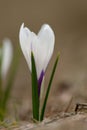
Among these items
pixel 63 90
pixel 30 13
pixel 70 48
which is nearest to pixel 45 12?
pixel 30 13

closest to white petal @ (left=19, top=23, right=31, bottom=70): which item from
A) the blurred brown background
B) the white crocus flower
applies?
the white crocus flower

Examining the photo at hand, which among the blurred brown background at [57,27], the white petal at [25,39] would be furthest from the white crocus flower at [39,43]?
the blurred brown background at [57,27]

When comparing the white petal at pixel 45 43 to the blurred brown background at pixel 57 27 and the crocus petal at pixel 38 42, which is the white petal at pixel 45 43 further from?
the blurred brown background at pixel 57 27

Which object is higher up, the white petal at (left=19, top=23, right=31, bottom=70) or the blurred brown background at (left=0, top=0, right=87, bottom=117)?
the white petal at (left=19, top=23, right=31, bottom=70)

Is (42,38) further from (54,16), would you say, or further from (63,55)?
(54,16)

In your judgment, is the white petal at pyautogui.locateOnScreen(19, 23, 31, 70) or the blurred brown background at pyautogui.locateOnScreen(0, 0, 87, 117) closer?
the white petal at pyautogui.locateOnScreen(19, 23, 31, 70)

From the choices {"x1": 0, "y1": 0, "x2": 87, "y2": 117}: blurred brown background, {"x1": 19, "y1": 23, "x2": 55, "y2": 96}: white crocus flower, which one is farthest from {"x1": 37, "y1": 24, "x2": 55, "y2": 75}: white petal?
{"x1": 0, "y1": 0, "x2": 87, "y2": 117}: blurred brown background

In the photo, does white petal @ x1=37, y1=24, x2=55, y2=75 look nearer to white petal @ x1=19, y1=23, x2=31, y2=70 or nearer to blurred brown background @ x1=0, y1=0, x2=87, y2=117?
white petal @ x1=19, y1=23, x2=31, y2=70

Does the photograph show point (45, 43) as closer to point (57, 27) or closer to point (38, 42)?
point (38, 42)
